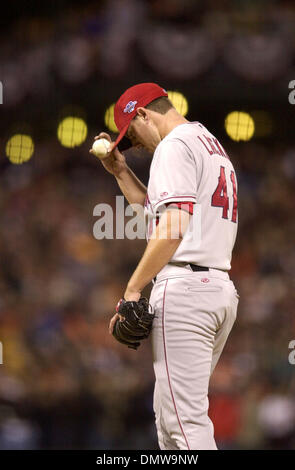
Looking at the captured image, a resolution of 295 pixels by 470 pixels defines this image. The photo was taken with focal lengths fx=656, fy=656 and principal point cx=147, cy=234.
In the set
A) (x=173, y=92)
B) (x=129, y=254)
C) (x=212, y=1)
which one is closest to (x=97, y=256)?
(x=129, y=254)

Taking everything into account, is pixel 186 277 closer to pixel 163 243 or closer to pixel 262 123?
pixel 163 243

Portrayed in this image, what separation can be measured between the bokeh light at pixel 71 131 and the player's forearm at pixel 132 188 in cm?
320

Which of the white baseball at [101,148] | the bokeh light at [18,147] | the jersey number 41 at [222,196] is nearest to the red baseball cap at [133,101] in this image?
the white baseball at [101,148]

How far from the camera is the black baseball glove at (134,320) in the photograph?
1.58 meters

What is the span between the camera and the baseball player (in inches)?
61.6

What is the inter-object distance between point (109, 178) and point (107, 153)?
3.13 metres

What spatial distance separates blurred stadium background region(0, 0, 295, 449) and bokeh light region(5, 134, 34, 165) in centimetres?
2

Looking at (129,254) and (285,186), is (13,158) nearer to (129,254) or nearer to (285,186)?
(129,254)

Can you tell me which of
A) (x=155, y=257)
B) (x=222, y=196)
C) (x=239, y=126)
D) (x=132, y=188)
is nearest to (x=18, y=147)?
(x=239, y=126)

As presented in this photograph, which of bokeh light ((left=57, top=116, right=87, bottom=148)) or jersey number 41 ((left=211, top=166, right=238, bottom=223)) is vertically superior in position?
bokeh light ((left=57, top=116, right=87, bottom=148))

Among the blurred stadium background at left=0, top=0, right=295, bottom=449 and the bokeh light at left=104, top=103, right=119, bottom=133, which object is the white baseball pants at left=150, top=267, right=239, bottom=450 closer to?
the blurred stadium background at left=0, top=0, right=295, bottom=449

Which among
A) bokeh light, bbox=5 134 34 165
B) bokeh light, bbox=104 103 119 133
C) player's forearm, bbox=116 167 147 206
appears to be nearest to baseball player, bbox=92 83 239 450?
player's forearm, bbox=116 167 147 206

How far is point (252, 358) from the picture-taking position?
3748 millimetres

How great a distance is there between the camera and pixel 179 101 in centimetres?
480
